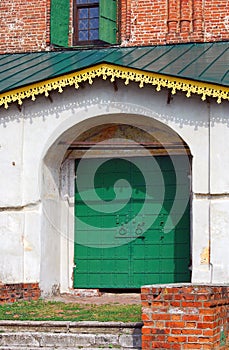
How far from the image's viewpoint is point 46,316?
10.2 m

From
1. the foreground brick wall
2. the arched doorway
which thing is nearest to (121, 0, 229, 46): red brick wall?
the arched doorway

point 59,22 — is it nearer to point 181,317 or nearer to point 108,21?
point 108,21

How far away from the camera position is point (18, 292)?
1233 cm

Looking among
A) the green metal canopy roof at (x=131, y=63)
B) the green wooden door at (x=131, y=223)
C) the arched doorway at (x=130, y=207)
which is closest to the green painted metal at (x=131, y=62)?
the green metal canopy roof at (x=131, y=63)

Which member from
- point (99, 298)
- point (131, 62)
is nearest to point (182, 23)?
point (131, 62)

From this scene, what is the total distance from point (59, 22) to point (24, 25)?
2.49 feet

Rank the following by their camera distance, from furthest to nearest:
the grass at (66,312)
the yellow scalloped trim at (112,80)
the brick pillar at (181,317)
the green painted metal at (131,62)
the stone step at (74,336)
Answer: the green painted metal at (131,62)
the yellow scalloped trim at (112,80)
the grass at (66,312)
the stone step at (74,336)
the brick pillar at (181,317)

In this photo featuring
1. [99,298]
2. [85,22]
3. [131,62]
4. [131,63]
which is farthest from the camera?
[85,22]

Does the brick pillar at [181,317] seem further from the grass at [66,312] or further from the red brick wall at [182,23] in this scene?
the red brick wall at [182,23]

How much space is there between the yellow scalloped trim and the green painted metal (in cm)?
8

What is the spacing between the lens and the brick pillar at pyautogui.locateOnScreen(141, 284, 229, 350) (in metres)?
7.58

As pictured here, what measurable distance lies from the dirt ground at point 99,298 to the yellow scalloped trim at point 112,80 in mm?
3386

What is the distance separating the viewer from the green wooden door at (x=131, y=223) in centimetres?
1327

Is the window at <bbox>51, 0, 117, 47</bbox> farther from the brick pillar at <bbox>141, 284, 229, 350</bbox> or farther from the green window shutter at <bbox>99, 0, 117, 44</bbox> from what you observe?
the brick pillar at <bbox>141, 284, 229, 350</bbox>
